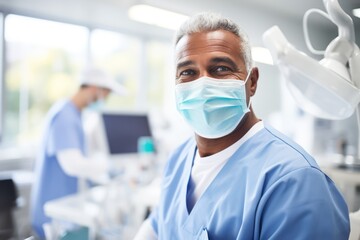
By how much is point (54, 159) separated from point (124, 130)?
46cm

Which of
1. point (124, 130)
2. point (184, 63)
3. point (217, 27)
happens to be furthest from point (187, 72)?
point (124, 130)

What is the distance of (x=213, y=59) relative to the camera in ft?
2.70

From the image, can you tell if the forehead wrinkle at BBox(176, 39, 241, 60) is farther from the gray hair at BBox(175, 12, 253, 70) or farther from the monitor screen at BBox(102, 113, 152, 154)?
the monitor screen at BBox(102, 113, 152, 154)

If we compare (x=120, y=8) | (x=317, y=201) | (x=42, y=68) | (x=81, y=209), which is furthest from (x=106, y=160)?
(x=120, y=8)

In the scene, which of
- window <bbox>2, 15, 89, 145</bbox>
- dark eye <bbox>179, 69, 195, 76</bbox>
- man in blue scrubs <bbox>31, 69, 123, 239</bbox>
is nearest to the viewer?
dark eye <bbox>179, 69, 195, 76</bbox>

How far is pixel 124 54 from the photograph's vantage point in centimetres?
419

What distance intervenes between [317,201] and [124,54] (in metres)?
3.83

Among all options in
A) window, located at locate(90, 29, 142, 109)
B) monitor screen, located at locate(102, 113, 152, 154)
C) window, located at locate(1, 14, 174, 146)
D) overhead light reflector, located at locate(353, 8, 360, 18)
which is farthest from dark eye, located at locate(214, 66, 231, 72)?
window, located at locate(90, 29, 142, 109)

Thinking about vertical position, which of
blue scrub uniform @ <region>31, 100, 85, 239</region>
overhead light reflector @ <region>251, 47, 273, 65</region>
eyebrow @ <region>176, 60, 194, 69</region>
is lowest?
blue scrub uniform @ <region>31, 100, 85, 239</region>

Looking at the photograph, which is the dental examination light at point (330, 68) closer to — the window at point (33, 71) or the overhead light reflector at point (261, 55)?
the overhead light reflector at point (261, 55)

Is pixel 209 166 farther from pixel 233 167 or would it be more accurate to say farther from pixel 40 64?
pixel 40 64

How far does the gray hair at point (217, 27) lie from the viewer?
0.84 m

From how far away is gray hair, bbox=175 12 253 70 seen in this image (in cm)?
84

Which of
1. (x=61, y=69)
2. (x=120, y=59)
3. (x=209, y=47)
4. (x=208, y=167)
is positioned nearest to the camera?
(x=209, y=47)
